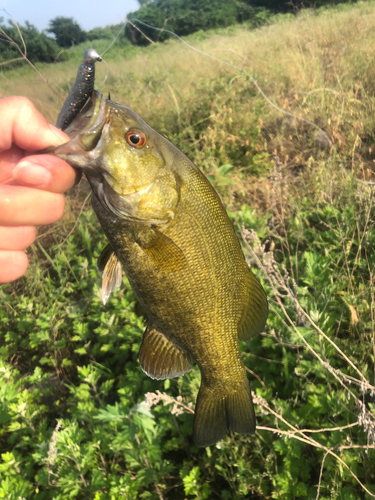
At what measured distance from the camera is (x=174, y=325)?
1.30m

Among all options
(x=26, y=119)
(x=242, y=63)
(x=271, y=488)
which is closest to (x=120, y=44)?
(x=242, y=63)

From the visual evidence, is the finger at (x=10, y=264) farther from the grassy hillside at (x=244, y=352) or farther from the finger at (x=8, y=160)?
the grassy hillside at (x=244, y=352)

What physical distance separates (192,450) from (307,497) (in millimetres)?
702

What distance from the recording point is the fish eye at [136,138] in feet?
3.70

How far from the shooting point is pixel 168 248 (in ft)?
3.89

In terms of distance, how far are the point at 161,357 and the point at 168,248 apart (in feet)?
1.72

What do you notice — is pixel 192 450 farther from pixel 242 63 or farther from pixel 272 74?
pixel 242 63

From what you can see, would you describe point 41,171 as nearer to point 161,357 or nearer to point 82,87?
point 82,87

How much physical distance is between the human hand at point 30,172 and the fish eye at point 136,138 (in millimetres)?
245

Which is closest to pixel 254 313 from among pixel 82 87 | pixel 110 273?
pixel 110 273

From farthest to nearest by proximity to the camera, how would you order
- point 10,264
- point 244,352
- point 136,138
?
point 244,352, point 10,264, point 136,138

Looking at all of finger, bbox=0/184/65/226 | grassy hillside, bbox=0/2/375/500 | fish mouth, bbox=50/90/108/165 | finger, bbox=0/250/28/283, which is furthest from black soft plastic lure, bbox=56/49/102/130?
grassy hillside, bbox=0/2/375/500

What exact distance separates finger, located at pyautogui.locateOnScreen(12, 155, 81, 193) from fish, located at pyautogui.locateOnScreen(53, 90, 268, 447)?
0.14ft

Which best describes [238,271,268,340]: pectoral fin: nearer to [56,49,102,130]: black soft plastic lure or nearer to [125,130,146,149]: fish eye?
[125,130,146,149]: fish eye
